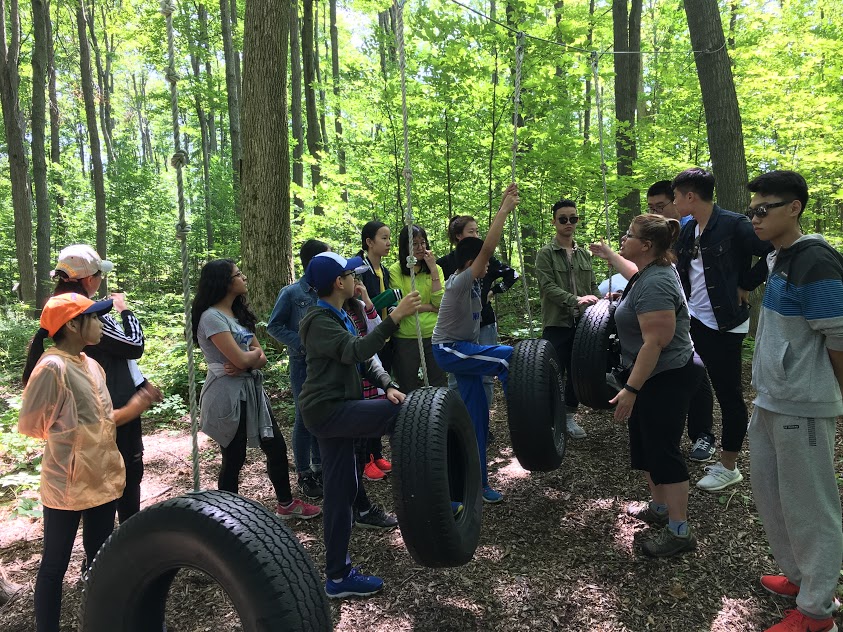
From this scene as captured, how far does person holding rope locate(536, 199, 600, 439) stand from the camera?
4.47m

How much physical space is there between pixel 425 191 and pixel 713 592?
7971 millimetres

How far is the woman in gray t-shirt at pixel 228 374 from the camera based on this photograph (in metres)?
3.18

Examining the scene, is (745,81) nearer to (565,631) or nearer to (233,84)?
(565,631)

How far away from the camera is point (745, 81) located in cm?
814

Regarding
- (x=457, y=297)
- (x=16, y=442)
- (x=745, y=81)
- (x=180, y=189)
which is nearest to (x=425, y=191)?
(x=745, y=81)

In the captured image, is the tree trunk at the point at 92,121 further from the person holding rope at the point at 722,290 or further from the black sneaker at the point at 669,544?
the black sneaker at the point at 669,544

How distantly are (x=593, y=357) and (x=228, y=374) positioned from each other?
2.54m

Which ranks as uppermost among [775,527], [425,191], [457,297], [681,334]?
[425,191]

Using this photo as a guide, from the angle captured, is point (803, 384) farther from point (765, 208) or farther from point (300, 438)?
point (300, 438)

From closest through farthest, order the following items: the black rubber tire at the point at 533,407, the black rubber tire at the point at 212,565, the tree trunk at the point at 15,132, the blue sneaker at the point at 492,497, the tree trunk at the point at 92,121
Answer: the black rubber tire at the point at 212,565 → the black rubber tire at the point at 533,407 → the blue sneaker at the point at 492,497 → the tree trunk at the point at 15,132 → the tree trunk at the point at 92,121

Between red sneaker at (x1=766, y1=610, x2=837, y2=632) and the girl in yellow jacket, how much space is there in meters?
3.28

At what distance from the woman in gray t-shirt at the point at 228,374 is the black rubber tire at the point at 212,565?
1.53 meters

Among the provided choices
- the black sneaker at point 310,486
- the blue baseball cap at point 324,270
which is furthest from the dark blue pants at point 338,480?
the black sneaker at point 310,486

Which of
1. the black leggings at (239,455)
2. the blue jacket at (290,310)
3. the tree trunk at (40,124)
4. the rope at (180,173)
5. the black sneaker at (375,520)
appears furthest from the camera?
the tree trunk at (40,124)
